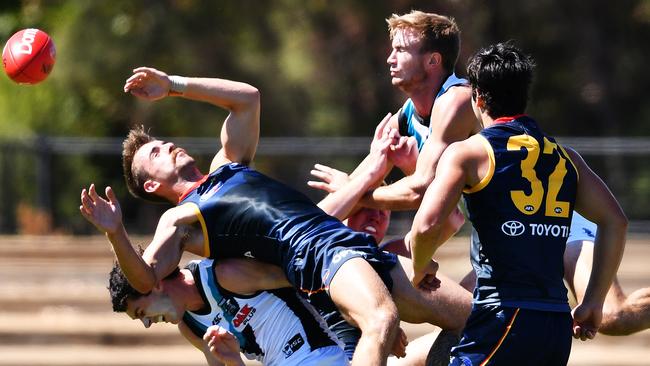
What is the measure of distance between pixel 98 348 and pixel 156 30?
28.0 ft

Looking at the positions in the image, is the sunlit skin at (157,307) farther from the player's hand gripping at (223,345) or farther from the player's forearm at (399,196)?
the player's forearm at (399,196)

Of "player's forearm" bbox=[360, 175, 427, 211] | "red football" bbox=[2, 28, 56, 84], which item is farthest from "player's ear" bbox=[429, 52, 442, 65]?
"red football" bbox=[2, 28, 56, 84]

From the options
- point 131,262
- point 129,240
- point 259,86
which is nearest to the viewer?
point 131,262

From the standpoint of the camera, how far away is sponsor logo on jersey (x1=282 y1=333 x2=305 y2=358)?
5719 millimetres

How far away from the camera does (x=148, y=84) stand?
6.16 metres

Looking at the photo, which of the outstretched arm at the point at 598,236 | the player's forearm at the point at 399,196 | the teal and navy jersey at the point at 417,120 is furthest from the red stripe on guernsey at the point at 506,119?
the teal and navy jersey at the point at 417,120

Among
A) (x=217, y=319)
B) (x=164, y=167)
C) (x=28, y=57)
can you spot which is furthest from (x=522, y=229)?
(x=28, y=57)

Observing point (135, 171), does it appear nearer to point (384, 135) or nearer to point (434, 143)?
point (384, 135)

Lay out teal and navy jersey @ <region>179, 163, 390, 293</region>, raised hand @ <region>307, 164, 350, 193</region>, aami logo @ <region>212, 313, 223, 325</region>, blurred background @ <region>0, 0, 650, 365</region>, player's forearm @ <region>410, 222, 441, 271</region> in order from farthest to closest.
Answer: blurred background @ <region>0, 0, 650, 365</region> < raised hand @ <region>307, 164, 350, 193</region> < aami logo @ <region>212, 313, 223, 325</region> < teal and navy jersey @ <region>179, 163, 390, 293</region> < player's forearm @ <region>410, 222, 441, 271</region>

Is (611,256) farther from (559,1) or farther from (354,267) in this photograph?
(559,1)

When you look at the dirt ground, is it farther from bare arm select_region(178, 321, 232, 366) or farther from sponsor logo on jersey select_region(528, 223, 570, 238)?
sponsor logo on jersey select_region(528, 223, 570, 238)

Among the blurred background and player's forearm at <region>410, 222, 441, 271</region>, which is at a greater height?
player's forearm at <region>410, 222, 441, 271</region>

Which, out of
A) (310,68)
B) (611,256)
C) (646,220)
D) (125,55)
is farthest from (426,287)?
(310,68)

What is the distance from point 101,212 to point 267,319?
0.98m
